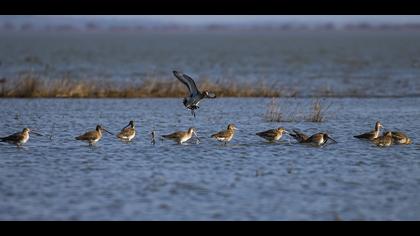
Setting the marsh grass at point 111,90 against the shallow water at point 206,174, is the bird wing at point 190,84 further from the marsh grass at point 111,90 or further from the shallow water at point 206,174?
the marsh grass at point 111,90

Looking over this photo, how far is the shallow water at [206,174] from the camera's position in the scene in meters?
11.7

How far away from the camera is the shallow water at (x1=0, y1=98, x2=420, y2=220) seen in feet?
38.4

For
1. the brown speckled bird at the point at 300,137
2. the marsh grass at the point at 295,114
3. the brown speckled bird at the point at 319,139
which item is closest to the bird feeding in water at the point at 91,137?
the brown speckled bird at the point at 300,137

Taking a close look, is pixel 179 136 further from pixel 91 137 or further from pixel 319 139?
pixel 319 139

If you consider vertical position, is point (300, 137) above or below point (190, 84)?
below

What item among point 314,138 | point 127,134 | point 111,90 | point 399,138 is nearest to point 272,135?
point 314,138

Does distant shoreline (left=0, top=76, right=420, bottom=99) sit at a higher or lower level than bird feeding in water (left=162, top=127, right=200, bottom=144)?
higher

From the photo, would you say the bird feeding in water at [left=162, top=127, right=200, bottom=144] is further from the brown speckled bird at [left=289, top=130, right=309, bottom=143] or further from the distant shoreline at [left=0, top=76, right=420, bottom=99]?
the distant shoreline at [left=0, top=76, right=420, bottom=99]

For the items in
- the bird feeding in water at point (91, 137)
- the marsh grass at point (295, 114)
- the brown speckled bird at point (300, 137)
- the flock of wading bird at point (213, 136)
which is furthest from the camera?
the marsh grass at point (295, 114)


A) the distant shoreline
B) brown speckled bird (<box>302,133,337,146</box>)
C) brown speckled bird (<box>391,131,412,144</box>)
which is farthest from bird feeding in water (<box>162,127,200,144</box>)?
the distant shoreline

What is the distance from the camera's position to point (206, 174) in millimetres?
14234

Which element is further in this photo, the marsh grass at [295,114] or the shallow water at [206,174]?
the marsh grass at [295,114]
